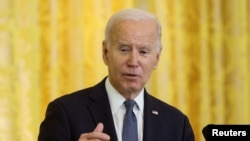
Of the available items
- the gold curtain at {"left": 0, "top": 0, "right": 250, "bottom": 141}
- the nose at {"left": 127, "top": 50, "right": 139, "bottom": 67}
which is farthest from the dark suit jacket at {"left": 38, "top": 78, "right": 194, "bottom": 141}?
the gold curtain at {"left": 0, "top": 0, "right": 250, "bottom": 141}

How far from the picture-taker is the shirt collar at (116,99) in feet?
5.46

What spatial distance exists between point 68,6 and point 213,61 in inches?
30.2

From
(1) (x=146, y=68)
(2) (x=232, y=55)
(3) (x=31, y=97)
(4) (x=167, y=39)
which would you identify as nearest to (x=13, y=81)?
(3) (x=31, y=97)

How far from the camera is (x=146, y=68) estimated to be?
163 cm

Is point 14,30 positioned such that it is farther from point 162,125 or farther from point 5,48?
point 162,125

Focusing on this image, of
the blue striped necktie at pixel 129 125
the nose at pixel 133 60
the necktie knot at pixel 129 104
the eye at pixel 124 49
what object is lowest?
the blue striped necktie at pixel 129 125

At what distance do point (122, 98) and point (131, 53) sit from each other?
0.15 meters

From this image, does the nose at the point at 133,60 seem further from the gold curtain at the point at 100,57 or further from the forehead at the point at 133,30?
the gold curtain at the point at 100,57

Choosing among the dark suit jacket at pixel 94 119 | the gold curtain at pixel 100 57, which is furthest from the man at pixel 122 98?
the gold curtain at pixel 100 57

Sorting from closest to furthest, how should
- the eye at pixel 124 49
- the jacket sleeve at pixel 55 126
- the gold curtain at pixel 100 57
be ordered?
the jacket sleeve at pixel 55 126, the eye at pixel 124 49, the gold curtain at pixel 100 57

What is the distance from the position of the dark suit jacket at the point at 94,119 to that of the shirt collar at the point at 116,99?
0.05 feet

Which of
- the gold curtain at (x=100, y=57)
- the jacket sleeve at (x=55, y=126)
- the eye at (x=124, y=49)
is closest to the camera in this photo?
the jacket sleeve at (x=55, y=126)

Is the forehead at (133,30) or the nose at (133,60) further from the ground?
the forehead at (133,30)

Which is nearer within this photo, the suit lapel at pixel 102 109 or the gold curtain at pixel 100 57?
the suit lapel at pixel 102 109
